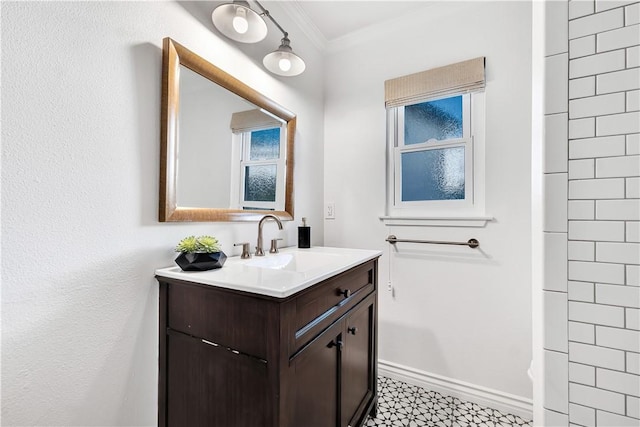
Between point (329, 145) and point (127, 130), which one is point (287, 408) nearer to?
point (127, 130)

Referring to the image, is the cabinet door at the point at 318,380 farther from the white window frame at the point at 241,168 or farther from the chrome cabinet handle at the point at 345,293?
the white window frame at the point at 241,168

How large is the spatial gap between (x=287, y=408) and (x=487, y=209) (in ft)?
4.95

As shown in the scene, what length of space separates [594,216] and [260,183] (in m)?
1.40

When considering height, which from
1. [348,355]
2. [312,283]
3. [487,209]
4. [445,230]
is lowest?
[348,355]

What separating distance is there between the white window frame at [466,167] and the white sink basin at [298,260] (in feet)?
2.08

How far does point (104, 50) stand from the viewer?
906 mm

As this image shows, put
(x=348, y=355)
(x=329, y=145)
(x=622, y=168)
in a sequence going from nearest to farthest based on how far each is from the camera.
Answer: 1. (x=622, y=168)
2. (x=348, y=355)
3. (x=329, y=145)

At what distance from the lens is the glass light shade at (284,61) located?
4.89ft

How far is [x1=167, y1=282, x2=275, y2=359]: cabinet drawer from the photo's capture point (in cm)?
81

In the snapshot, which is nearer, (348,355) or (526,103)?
(348,355)

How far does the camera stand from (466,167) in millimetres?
1710

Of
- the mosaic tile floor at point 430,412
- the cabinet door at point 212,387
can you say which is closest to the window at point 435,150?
the mosaic tile floor at point 430,412

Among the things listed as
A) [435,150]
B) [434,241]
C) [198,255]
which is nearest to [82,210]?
[198,255]

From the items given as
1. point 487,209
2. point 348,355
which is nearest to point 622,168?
point 348,355
